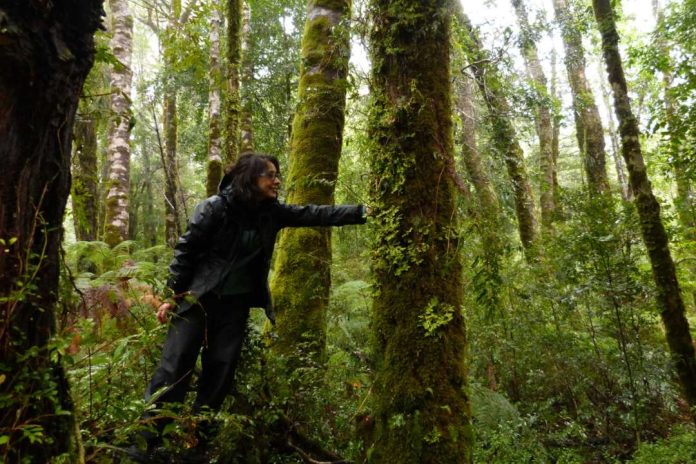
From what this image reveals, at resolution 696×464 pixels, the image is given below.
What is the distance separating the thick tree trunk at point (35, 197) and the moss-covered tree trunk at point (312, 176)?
2793 millimetres

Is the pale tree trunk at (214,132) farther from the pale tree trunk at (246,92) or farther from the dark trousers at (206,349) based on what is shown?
the dark trousers at (206,349)

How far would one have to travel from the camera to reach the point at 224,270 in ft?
11.2

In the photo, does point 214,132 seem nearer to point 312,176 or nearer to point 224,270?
point 312,176

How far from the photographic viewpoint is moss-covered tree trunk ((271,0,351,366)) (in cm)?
494

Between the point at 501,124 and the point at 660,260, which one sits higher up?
the point at 501,124

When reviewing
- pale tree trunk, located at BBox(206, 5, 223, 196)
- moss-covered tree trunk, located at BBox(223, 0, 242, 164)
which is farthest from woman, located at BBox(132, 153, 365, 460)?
pale tree trunk, located at BBox(206, 5, 223, 196)

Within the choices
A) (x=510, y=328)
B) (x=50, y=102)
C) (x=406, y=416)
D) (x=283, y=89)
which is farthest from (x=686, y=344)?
(x=283, y=89)

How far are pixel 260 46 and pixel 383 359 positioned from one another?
36.3 ft

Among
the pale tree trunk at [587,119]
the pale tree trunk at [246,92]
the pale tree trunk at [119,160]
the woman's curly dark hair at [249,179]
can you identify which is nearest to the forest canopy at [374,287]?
the woman's curly dark hair at [249,179]

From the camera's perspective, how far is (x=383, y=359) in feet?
9.90

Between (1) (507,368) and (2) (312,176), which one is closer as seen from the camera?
(2) (312,176)

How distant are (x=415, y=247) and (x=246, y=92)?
349 inches

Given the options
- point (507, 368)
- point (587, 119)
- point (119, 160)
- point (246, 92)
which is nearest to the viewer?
point (507, 368)

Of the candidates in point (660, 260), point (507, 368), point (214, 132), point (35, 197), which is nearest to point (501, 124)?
point (660, 260)
